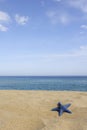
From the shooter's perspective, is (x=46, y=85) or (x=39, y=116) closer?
(x=39, y=116)

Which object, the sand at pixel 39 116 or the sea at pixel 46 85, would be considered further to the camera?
the sea at pixel 46 85

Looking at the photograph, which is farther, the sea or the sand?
the sea

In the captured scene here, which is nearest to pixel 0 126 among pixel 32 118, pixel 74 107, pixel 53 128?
pixel 32 118

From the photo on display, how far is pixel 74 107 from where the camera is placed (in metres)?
9.82

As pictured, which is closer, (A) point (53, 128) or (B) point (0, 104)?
(A) point (53, 128)

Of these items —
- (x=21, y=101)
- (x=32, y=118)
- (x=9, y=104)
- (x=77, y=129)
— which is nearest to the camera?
(x=77, y=129)

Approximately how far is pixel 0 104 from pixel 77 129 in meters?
4.37

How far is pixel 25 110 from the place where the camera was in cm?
930

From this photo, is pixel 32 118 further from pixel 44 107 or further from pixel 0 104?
pixel 0 104

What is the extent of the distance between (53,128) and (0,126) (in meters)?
2.04

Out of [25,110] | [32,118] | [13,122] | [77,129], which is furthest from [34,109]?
[77,129]

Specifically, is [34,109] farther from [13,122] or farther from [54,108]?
[13,122]

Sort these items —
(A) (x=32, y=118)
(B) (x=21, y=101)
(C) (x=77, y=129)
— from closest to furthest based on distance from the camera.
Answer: (C) (x=77, y=129), (A) (x=32, y=118), (B) (x=21, y=101)

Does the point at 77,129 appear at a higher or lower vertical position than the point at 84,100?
lower
